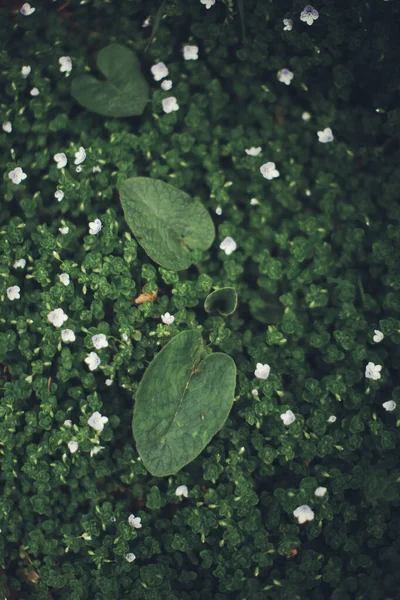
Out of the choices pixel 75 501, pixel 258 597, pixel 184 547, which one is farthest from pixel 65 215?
pixel 258 597

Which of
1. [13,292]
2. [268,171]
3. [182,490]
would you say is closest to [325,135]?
[268,171]

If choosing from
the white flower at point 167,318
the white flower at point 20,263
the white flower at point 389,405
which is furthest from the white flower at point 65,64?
the white flower at point 389,405

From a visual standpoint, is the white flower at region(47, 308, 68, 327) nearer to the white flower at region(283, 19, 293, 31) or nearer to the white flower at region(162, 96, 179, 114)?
the white flower at region(162, 96, 179, 114)

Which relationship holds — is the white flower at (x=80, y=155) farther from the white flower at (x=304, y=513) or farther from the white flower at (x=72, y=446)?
the white flower at (x=304, y=513)

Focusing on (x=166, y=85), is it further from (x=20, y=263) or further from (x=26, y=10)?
(x=20, y=263)

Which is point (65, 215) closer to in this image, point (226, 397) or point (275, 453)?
point (226, 397)

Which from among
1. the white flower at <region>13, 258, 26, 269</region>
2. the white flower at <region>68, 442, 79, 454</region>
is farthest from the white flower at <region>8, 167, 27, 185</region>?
the white flower at <region>68, 442, 79, 454</region>

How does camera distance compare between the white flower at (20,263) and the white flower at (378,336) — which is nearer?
the white flower at (378,336)
